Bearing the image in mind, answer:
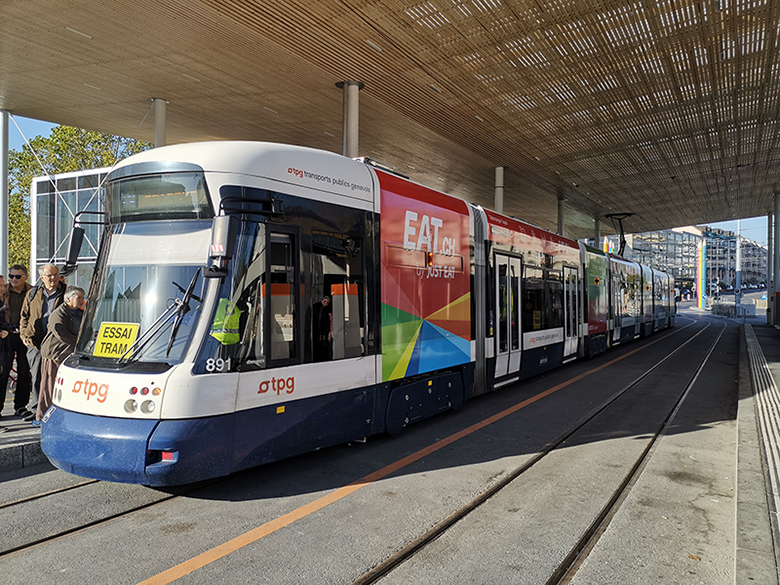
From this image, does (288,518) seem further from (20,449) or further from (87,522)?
(20,449)

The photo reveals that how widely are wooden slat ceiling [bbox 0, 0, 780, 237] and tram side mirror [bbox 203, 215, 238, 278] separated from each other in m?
6.94

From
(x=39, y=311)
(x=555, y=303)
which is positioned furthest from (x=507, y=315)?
(x=39, y=311)

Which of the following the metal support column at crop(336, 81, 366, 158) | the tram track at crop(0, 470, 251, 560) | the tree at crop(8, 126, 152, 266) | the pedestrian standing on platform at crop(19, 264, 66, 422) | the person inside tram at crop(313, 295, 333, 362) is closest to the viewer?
the tram track at crop(0, 470, 251, 560)

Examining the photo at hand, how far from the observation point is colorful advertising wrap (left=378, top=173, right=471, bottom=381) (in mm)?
6492

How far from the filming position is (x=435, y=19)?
10555 mm

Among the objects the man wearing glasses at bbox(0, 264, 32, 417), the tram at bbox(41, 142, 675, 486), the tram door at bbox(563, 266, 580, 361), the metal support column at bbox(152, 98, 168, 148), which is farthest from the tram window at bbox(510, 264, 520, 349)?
the metal support column at bbox(152, 98, 168, 148)

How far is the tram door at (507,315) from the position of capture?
30.9 ft

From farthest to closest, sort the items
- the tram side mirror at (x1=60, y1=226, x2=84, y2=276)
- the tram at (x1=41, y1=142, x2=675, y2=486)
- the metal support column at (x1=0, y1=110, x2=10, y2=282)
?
the metal support column at (x1=0, y1=110, x2=10, y2=282)
the tram side mirror at (x1=60, y1=226, x2=84, y2=276)
the tram at (x1=41, y1=142, x2=675, y2=486)

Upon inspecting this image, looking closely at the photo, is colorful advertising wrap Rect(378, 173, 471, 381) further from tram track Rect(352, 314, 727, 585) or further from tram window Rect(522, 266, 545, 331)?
tram window Rect(522, 266, 545, 331)

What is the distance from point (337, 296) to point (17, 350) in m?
4.85

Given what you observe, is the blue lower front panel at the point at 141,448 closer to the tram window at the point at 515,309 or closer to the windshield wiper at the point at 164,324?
the windshield wiper at the point at 164,324

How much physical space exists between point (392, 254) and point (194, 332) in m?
2.68

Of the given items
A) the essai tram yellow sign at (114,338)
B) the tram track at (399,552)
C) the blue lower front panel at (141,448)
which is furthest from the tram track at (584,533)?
the essai tram yellow sign at (114,338)

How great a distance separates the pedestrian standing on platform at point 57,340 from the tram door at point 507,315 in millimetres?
6193
